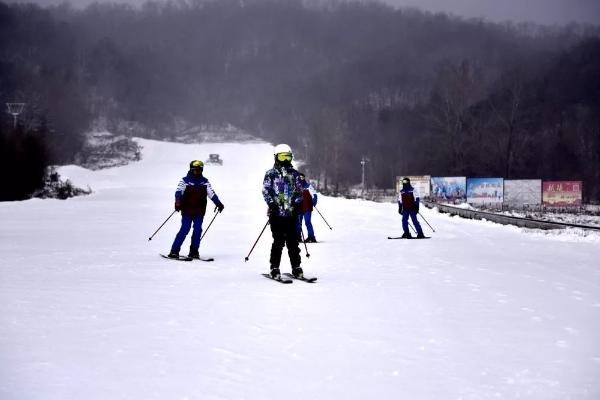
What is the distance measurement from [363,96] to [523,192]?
347ft

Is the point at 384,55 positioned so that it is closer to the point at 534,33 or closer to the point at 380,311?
the point at 534,33

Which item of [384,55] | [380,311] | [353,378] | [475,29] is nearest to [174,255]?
[380,311]

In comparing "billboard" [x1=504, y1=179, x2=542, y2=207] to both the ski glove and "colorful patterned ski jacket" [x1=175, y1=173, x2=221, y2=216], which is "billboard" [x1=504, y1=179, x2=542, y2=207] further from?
the ski glove

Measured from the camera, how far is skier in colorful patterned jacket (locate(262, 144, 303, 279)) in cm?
772

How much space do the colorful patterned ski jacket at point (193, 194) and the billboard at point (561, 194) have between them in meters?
26.6

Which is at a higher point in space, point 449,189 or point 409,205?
point 449,189

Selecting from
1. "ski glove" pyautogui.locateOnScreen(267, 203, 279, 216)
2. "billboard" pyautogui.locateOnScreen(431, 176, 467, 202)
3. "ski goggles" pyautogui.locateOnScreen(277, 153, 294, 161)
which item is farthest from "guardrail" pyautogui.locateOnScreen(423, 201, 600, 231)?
"ski glove" pyautogui.locateOnScreen(267, 203, 279, 216)

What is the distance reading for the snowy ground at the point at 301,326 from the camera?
11.4 feet

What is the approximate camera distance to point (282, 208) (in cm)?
772

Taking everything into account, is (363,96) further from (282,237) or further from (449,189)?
(282,237)

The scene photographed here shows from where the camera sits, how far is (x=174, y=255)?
966cm

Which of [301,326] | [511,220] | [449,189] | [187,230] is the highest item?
[449,189]

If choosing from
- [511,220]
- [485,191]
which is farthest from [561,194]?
[511,220]

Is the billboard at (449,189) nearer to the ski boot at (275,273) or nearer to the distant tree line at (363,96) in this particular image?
the distant tree line at (363,96)
